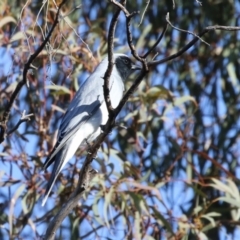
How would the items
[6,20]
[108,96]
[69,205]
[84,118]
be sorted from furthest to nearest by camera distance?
[6,20], [84,118], [69,205], [108,96]

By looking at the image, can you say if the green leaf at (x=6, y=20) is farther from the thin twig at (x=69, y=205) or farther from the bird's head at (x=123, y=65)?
the thin twig at (x=69, y=205)

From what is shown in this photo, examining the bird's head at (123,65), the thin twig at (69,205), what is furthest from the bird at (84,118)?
the thin twig at (69,205)

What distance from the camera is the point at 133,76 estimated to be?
5176 millimetres

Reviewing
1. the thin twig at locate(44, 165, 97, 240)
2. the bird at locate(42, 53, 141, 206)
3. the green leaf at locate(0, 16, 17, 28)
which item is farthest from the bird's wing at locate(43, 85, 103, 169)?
the thin twig at locate(44, 165, 97, 240)

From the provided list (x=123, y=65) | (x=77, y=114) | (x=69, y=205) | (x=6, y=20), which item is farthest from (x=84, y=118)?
(x=69, y=205)

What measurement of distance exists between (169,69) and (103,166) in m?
1.25

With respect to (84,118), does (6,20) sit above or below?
above

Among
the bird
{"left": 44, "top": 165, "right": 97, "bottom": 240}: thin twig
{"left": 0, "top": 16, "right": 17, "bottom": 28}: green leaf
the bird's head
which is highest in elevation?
{"left": 0, "top": 16, "right": 17, "bottom": 28}: green leaf

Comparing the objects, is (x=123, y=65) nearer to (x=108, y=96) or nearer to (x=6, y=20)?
(x=6, y=20)

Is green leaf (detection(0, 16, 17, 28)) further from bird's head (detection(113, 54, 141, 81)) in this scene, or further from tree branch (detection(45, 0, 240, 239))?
tree branch (detection(45, 0, 240, 239))

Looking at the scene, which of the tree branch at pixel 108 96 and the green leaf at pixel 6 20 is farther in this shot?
the green leaf at pixel 6 20

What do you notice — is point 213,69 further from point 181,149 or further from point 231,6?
point 181,149

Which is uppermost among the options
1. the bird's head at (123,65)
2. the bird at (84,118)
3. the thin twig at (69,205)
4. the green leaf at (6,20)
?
the green leaf at (6,20)

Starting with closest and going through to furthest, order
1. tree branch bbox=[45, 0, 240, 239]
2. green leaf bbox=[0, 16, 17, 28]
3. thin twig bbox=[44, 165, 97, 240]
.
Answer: tree branch bbox=[45, 0, 240, 239] < thin twig bbox=[44, 165, 97, 240] < green leaf bbox=[0, 16, 17, 28]
